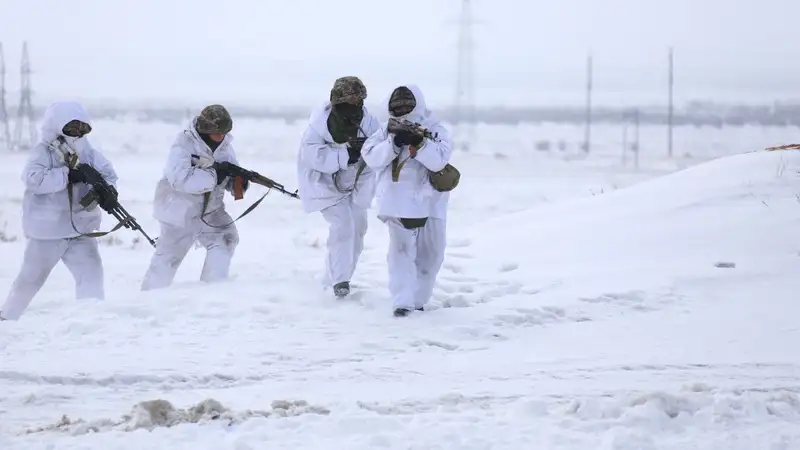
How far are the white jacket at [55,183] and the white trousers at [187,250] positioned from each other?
54 centimetres

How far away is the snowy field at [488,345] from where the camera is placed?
524cm

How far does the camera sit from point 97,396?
5.94m

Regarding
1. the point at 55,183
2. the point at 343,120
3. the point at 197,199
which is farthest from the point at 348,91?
the point at 55,183

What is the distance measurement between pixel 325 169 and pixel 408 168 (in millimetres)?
750

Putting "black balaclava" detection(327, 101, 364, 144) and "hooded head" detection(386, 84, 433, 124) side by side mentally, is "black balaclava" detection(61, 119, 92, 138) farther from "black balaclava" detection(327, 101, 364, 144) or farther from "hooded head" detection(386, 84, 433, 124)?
"hooded head" detection(386, 84, 433, 124)

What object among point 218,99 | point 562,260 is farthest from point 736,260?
point 218,99

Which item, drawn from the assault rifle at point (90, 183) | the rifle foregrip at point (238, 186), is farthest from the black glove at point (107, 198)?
the rifle foregrip at point (238, 186)

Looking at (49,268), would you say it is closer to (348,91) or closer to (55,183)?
(55,183)

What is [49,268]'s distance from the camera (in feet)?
28.2

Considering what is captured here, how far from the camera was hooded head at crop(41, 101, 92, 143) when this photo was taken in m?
8.18

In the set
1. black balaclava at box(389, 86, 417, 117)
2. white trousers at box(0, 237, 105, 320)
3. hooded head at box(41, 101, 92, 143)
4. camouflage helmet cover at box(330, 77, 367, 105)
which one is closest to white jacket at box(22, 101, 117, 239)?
hooded head at box(41, 101, 92, 143)

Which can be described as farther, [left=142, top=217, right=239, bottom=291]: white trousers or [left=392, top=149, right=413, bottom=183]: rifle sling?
[left=142, top=217, right=239, bottom=291]: white trousers

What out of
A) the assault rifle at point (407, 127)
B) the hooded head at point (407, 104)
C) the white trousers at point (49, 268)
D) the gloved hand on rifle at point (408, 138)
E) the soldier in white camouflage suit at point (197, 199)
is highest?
the hooded head at point (407, 104)

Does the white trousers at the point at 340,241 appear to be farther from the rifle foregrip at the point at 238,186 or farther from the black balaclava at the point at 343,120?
the rifle foregrip at the point at 238,186
